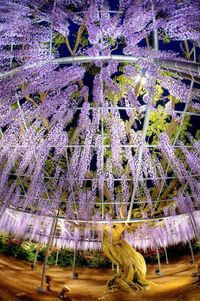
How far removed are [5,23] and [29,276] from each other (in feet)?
40.1

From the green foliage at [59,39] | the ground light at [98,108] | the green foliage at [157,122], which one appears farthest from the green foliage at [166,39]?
the green foliage at [59,39]

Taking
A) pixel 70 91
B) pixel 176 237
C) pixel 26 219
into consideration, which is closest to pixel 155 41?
pixel 70 91

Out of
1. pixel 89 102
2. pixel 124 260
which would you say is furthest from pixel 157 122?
pixel 124 260

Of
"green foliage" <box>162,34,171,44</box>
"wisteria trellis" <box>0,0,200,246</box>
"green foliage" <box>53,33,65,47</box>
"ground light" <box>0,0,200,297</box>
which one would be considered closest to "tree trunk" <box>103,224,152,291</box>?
"ground light" <box>0,0,200,297</box>

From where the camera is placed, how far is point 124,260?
9.65 metres

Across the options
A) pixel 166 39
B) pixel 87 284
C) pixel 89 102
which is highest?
pixel 166 39

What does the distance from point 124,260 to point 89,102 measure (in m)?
5.47

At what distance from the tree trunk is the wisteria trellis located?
899 mm

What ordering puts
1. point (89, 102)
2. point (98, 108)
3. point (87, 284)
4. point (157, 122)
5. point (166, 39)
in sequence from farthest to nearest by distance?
1. point (87, 284)
2. point (157, 122)
3. point (89, 102)
4. point (166, 39)
5. point (98, 108)

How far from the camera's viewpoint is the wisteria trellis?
22.1ft

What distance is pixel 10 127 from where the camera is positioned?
8438 mm

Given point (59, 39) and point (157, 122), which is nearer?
point (59, 39)

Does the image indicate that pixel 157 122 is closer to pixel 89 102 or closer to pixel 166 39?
pixel 89 102

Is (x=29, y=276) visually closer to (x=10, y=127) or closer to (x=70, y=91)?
(x=10, y=127)
